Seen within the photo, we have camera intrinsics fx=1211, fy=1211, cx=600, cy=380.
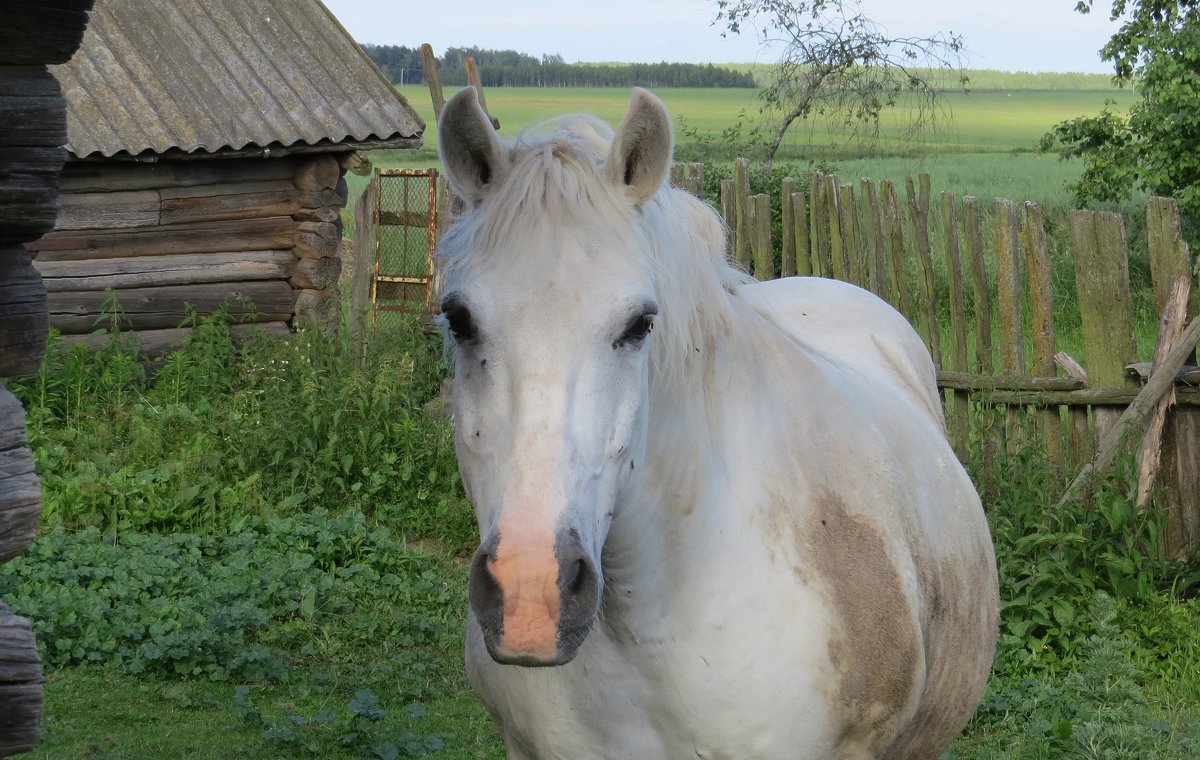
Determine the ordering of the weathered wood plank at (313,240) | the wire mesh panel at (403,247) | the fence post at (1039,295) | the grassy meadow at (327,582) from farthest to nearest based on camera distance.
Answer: the wire mesh panel at (403,247) < the weathered wood plank at (313,240) < the fence post at (1039,295) < the grassy meadow at (327,582)

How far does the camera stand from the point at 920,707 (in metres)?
2.92

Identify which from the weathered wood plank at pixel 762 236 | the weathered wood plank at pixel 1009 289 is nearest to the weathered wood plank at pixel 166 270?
the weathered wood plank at pixel 762 236

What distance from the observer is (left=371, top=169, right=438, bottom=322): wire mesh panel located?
1092 centimetres

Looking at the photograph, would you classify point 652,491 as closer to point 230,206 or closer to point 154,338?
point 154,338

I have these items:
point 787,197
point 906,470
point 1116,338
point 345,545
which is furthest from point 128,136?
point 906,470

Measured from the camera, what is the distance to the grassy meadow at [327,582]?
15.7ft

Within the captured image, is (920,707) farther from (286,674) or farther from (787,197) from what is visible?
(787,197)

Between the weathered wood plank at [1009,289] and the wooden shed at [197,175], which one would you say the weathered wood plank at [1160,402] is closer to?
the weathered wood plank at [1009,289]

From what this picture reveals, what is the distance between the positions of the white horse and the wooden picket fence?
3619mm

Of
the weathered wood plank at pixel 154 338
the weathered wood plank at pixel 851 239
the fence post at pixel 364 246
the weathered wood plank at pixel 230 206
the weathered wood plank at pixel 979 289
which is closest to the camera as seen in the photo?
the weathered wood plank at pixel 979 289

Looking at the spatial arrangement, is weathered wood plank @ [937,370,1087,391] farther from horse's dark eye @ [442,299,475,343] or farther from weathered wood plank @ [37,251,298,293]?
weathered wood plank @ [37,251,298,293]

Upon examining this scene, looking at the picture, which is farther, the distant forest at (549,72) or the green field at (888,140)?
the distant forest at (549,72)

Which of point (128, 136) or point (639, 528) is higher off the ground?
point (128, 136)

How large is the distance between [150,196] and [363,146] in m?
1.76
